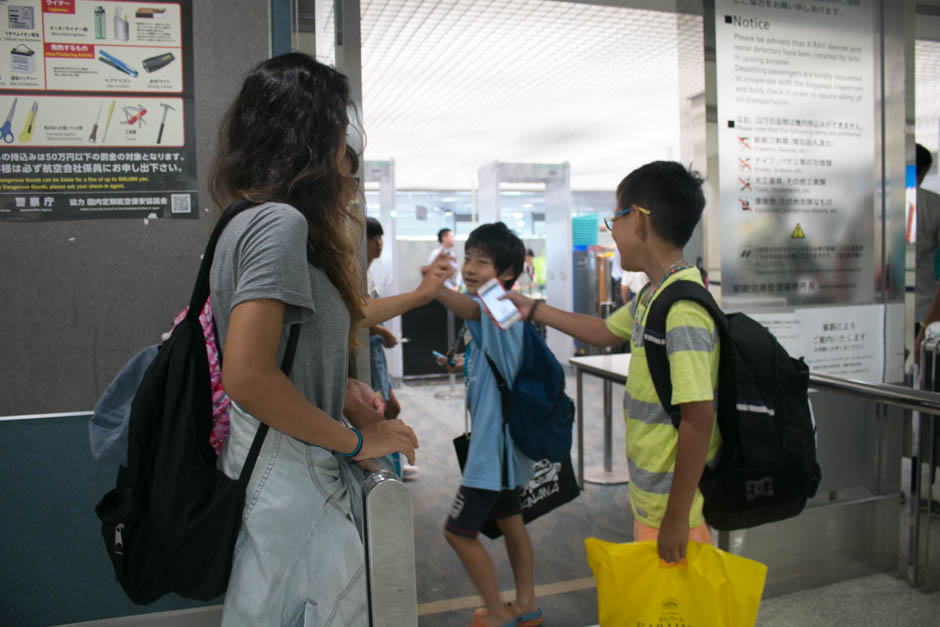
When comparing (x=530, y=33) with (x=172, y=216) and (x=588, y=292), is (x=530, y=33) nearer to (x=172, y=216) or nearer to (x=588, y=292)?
(x=172, y=216)

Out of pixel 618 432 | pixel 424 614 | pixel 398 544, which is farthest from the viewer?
pixel 618 432

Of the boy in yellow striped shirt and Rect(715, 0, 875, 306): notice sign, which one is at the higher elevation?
Rect(715, 0, 875, 306): notice sign

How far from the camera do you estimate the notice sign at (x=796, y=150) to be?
7.75 ft

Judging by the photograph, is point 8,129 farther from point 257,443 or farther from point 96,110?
point 257,443

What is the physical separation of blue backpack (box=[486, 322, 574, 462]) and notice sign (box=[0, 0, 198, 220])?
47.6 inches

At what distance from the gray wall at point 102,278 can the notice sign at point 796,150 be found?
5.45 ft

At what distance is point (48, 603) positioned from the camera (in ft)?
6.34

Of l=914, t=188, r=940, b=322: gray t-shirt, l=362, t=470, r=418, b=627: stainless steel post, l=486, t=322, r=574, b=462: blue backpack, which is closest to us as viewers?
l=362, t=470, r=418, b=627: stainless steel post

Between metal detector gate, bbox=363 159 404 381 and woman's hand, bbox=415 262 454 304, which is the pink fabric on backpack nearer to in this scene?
woman's hand, bbox=415 262 454 304

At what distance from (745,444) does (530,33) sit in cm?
400

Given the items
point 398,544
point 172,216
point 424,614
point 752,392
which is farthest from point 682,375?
point 424,614

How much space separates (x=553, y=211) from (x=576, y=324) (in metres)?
7.38

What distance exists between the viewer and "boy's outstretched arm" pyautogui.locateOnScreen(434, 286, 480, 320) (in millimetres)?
2162

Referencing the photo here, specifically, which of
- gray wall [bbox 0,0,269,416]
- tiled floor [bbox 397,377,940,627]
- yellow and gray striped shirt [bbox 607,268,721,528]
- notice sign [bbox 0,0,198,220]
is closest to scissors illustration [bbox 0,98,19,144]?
notice sign [bbox 0,0,198,220]
